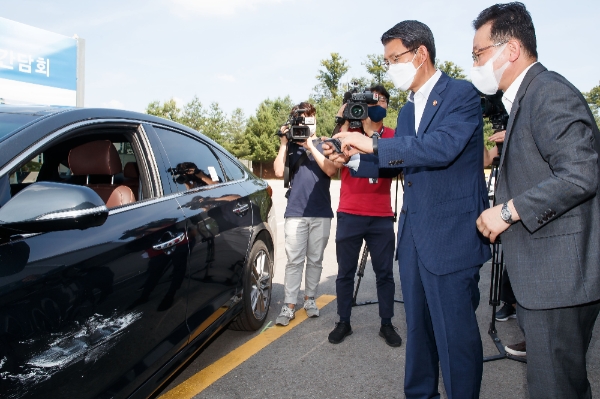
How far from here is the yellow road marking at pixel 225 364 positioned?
2973 millimetres

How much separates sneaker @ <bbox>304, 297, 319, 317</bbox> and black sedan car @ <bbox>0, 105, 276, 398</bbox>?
0.97 meters

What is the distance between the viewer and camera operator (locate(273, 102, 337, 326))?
4.27 meters

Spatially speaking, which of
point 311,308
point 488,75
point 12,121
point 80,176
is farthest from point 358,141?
point 311,308

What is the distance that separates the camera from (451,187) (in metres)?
2.29

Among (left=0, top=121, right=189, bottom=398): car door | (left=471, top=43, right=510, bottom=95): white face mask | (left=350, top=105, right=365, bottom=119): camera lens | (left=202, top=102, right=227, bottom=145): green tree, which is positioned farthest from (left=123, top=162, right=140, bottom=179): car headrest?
(left=202, top=102, right=227, bottom=145): green tree

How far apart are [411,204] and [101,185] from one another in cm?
175

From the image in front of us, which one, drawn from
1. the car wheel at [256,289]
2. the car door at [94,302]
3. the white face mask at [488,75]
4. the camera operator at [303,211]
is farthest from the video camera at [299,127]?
the white face mask at [488,75]

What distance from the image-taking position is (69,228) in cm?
167

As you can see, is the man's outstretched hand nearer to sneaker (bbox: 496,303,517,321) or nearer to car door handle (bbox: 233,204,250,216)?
car door handle (bbox: 233,204,250,216)

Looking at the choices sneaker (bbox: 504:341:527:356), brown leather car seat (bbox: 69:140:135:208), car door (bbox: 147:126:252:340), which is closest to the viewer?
car door (bbox: 147:126:252:340)

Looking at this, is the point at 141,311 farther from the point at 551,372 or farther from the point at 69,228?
the point at 551,372

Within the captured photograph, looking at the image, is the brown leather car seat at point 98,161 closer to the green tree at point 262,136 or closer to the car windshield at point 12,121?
the car windshield at point 12,121

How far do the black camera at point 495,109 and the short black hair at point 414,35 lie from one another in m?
1.10

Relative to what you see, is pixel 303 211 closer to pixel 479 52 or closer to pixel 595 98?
pixel 479 52
